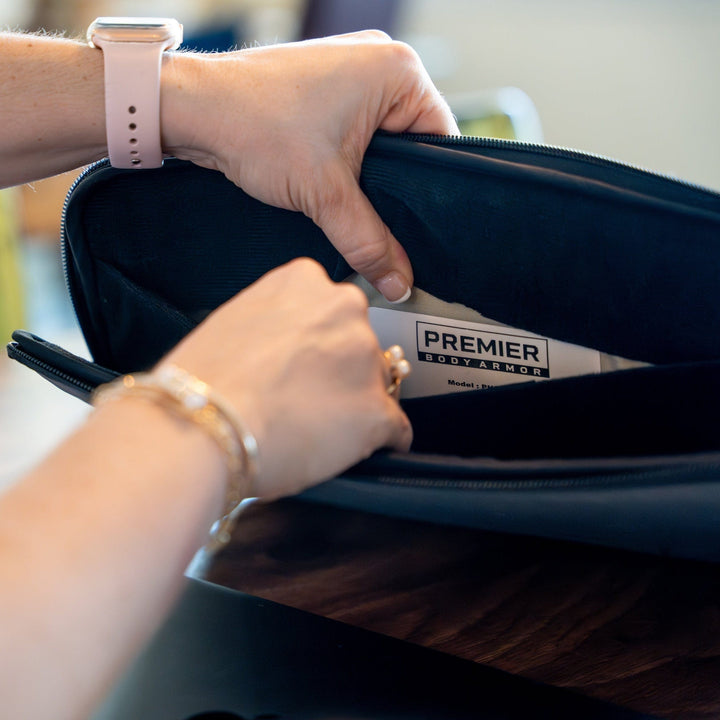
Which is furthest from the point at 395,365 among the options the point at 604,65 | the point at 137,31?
the point at 604,65

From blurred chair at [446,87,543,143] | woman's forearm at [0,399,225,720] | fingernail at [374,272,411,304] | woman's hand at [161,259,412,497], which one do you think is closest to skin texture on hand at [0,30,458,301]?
fingernail at [374,272,411,304]

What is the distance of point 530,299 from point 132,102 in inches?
12.2

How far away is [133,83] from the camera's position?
566 millimetres

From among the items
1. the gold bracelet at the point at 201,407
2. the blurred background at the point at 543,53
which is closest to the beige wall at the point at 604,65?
the blurred background at the point at 543,53

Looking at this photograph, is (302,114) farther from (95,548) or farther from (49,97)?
(95,548)

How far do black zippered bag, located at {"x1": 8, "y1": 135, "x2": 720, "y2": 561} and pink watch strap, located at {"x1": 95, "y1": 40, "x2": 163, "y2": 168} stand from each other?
0.06ft

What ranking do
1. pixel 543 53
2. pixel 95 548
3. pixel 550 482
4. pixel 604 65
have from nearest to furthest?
1. pixel 95 548
2. pixel 550 482
3. pixel 604 65
4. pixel 543 53

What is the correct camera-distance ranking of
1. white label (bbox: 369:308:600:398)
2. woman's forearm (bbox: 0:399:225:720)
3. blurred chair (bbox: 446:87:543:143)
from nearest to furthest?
woman's forearm (bbox: 0:399:225:720), white label (bbox: 369:308:600:398), blurred chair (bbox: 446:87:543:143)

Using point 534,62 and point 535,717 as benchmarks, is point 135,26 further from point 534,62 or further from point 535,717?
point 534,62

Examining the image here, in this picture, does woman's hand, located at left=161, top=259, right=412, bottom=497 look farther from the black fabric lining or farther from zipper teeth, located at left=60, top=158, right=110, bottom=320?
zipper teeth, located at left=60, top=158, right=110, bottom=320

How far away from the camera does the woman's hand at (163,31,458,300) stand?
0.52 meters

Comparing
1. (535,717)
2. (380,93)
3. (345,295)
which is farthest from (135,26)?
(535,717)

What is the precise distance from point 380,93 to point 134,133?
0.56 feet

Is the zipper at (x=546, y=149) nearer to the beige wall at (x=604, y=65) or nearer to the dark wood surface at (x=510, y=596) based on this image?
the dark wood surface at (x=510, y=596)
